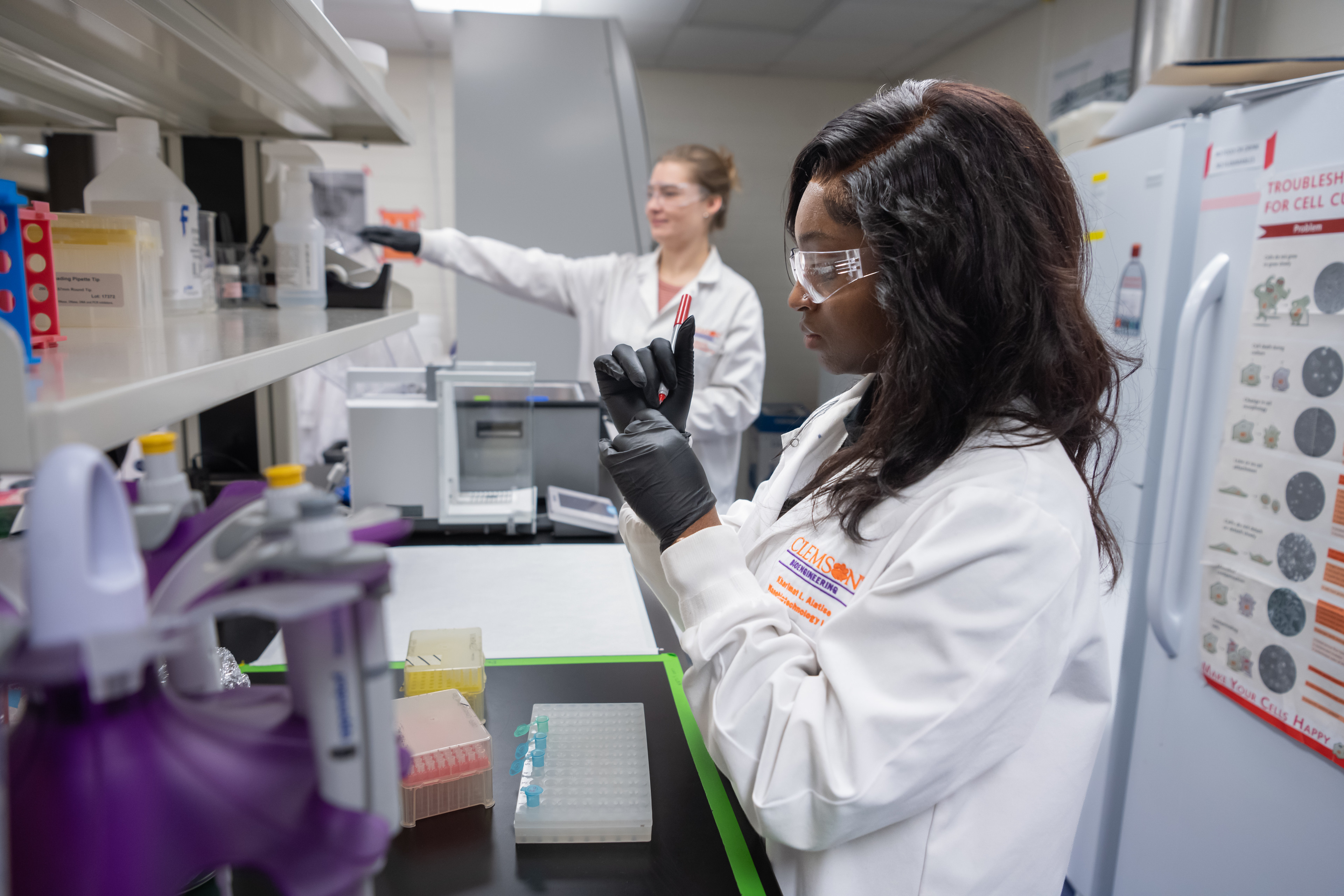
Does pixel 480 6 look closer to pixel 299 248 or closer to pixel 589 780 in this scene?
pixel 299 248

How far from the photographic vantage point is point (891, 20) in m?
3.94

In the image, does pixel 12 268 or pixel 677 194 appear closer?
pixel 12 268

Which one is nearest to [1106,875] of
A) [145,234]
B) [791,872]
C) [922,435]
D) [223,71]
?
[791,872]

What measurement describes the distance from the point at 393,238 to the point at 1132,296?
2182mm

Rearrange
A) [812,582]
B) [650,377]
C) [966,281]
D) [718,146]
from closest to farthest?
1. [966,281]
2. [812,582]
3. [650,377]
4. [718,146]

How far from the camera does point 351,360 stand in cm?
312

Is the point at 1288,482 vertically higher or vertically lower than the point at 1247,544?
higher

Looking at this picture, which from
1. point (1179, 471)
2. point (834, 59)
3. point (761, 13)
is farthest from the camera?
point (834, 59)

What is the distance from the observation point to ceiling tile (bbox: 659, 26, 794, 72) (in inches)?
168

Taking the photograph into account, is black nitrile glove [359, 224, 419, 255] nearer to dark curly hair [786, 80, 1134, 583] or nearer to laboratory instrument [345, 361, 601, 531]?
laboratory instrument [345, 361, 601, 531]

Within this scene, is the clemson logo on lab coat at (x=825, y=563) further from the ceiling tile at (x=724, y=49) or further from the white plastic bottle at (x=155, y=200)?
the ceiling tile at (x=724, y=49)

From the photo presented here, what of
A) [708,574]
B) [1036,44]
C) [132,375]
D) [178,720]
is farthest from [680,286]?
[178,720]

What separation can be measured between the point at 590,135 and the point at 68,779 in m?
3.17

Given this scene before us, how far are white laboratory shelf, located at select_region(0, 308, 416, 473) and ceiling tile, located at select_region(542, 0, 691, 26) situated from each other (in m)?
3.44
